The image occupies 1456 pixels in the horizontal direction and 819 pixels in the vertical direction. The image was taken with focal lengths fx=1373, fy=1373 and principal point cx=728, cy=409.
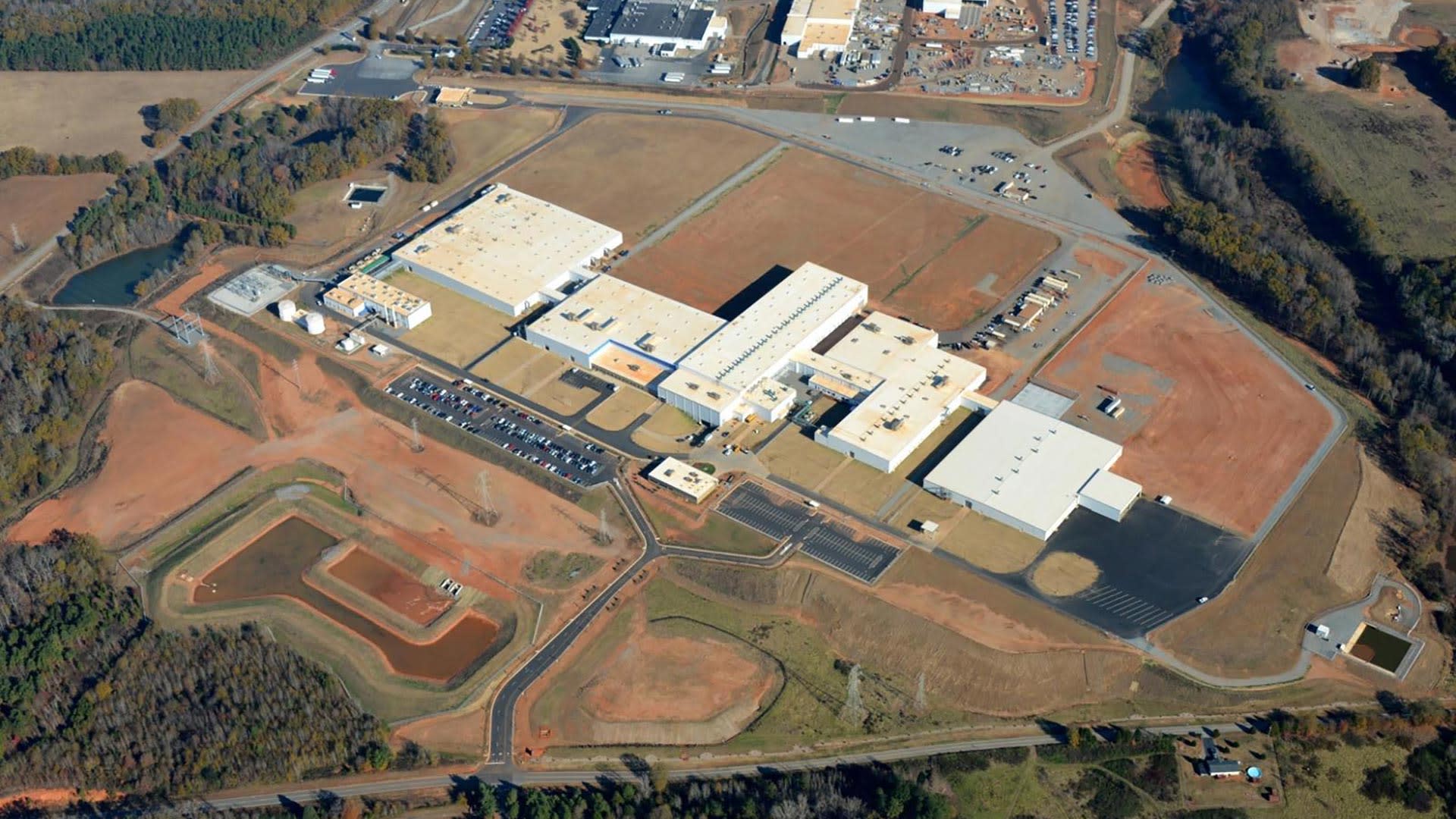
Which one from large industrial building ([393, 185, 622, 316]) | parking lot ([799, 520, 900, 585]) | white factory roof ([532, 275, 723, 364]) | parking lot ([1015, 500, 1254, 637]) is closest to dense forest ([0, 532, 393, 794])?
parking lot ([799, 520, 900, 585])

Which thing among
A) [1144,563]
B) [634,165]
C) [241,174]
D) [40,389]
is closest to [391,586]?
[40,389]

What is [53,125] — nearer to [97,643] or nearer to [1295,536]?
[97,643]

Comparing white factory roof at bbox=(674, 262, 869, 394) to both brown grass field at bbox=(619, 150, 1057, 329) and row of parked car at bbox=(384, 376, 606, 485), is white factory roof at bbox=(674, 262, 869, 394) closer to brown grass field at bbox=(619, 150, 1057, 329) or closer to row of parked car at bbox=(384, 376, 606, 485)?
brown grass field at bbox=(619, 150, 1057, 329)

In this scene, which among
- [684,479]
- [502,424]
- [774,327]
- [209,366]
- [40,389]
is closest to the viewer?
[684,479]

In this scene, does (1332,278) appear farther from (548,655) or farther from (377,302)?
(377,302)

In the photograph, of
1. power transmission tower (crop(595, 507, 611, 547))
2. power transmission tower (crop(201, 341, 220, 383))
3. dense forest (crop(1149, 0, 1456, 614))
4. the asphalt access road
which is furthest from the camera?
power transmission tower (crop(201, 341, 220, 383))

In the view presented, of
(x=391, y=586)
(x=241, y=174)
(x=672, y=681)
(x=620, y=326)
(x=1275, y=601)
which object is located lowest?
(x=391, y=586)

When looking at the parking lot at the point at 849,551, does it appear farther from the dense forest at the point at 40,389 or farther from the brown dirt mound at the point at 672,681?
the dense forest at the point at 40,389
